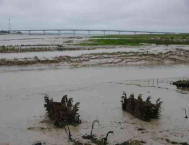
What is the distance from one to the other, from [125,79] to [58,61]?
12.6m

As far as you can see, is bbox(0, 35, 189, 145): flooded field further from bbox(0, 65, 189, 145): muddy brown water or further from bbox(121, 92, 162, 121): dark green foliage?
bbox(121, 92, 162, 121): dark green foliage

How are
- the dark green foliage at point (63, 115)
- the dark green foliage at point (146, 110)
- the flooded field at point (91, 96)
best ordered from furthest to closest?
the dark green foliage at point (146, 110) < the dark green foliage at point (63, 115) < the flooded field at point (91, 96)

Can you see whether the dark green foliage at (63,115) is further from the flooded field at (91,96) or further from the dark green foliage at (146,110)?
the dark green foliage at (146,110)

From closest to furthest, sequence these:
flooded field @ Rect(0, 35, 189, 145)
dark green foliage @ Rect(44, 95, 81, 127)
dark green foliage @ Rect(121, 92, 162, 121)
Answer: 1. flooded field @ Rect(0, 35, 189, 145)
2. dark green foliage @ Rect(44, 95, 81, 127)
3. dark green foliage @ Rect(121, 92, 162, 121)

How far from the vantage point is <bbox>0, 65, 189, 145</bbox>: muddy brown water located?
11555 millimetres

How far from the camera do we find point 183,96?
704 inches

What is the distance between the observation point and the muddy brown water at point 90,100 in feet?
37.9

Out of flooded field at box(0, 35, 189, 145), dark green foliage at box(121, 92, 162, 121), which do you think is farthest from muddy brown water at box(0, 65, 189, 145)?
dark green foliage at box(121, 92, 162, 121)

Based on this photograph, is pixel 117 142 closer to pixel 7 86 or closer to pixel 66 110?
pixel 66 110

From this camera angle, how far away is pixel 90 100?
17094 mm

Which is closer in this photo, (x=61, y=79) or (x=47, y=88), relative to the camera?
(x=47, y=88)

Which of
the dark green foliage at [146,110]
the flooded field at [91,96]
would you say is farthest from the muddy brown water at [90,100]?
the dark green foliage at [146,110]

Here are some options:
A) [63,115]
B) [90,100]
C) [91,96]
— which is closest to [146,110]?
[63,115]

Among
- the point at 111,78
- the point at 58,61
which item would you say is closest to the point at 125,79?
the point at 111,78
